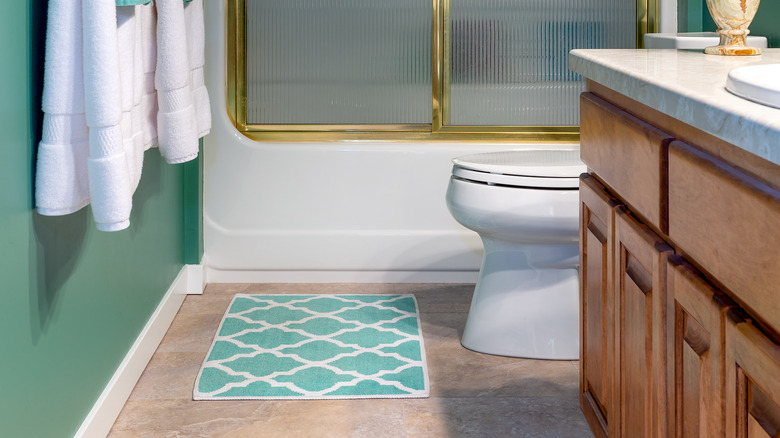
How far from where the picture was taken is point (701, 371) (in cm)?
99

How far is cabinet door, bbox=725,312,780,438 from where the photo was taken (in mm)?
807

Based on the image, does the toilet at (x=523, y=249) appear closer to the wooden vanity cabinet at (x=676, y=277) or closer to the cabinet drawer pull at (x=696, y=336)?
the wooden vanity cabinet at (x=676, y=277)

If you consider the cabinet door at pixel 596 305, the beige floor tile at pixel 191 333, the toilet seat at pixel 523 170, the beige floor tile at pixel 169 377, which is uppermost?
the toilet seat at pixel 523 170

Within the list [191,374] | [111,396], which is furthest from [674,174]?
[191,374]

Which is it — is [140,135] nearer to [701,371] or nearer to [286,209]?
[701,371]

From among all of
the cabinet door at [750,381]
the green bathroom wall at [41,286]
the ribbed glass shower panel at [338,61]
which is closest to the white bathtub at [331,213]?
the ribbed glass shower panel at [338,61]

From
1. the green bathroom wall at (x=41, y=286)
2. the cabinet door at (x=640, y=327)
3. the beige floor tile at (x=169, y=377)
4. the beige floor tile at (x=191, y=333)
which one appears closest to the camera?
the cabinet door at (x=640, y=327)

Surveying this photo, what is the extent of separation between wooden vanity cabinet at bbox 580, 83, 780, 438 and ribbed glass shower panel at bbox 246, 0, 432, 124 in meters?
1.35

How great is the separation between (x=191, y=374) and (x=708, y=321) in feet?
4.84

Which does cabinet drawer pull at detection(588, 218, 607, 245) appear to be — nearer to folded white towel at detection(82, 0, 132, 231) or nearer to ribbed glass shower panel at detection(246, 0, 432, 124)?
folded white towel at detection(82, 0, 132, 231)

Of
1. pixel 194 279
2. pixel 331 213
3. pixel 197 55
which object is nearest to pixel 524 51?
pixel 331 213

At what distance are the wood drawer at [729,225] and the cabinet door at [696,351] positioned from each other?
0.9 inches

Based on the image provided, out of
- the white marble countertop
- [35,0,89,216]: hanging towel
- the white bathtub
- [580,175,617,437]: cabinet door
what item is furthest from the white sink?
[35,0,89,216]: hanging towel

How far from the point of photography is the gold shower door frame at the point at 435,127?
294cm
